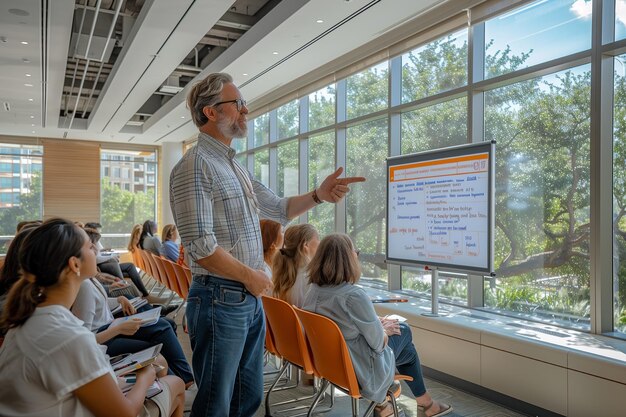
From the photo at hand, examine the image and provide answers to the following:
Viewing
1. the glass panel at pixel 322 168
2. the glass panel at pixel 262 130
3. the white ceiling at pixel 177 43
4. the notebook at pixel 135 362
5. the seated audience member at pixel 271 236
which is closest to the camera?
the notebook at pixel 135 362

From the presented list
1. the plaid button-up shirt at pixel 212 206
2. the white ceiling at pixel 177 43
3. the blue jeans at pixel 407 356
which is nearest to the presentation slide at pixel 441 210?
the blue jeans at pixel 407 356

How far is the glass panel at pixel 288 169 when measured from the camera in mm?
8016

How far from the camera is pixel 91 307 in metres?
2.91

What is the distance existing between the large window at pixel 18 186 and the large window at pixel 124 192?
1.54 m

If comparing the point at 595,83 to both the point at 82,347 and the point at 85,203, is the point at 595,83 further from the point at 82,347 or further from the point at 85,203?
the point at 85,203

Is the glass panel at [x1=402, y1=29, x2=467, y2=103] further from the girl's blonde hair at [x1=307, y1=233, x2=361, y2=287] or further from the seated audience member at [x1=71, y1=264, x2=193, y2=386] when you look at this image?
the seated audience member at [x1=71, y1=264, x2=193, y2=386]

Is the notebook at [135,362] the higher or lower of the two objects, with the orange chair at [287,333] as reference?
higher

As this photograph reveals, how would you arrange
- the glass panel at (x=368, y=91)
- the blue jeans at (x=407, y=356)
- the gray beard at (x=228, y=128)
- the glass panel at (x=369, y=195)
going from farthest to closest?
the glass panel at (x=369, y=195), the glass panel at (x=368, y=91), the blue jeans at (x=407, y=356), the gray beard at (x=228, y=128)

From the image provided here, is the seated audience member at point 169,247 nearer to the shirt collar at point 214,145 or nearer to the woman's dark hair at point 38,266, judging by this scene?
the shirt collar at point 214,145

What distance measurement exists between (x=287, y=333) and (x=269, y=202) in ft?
3.82

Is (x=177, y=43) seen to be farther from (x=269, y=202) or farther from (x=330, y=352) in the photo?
(x=330, y=352)

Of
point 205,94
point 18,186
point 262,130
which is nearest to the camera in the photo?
point 205,94

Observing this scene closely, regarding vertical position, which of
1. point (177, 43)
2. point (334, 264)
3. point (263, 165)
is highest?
point (177, 43)

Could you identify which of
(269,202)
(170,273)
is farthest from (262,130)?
(269,202)
